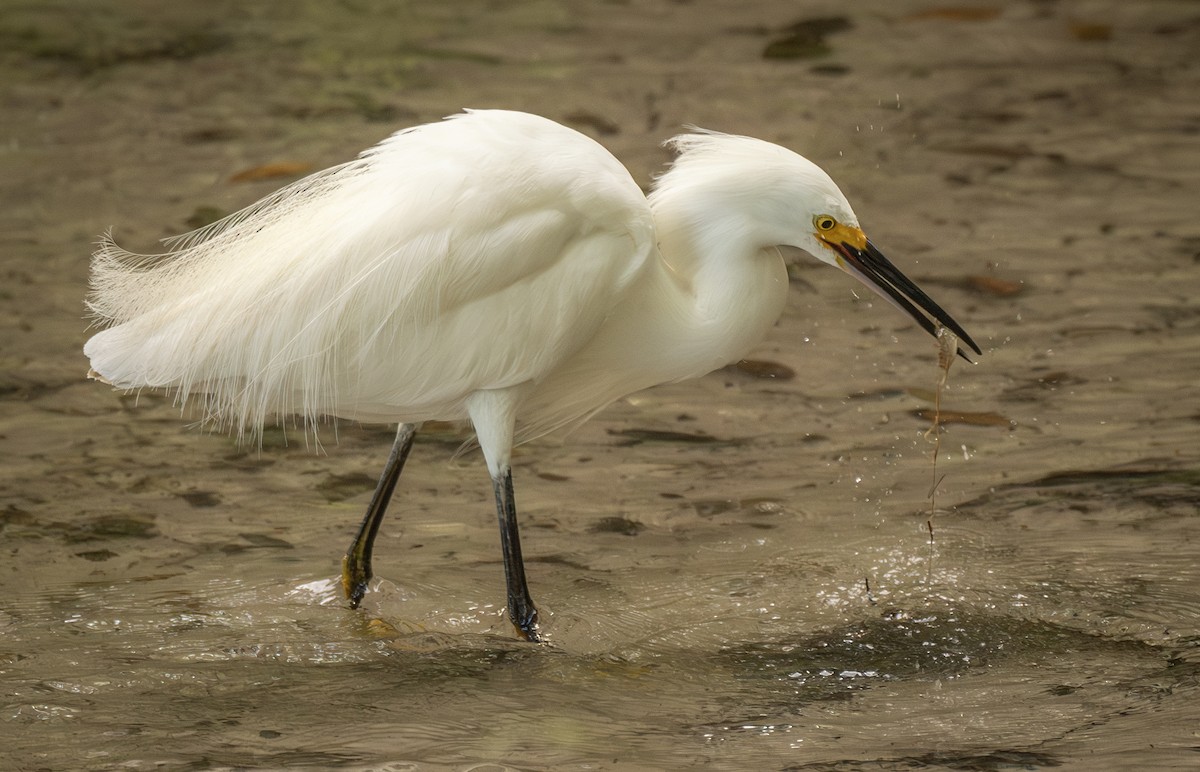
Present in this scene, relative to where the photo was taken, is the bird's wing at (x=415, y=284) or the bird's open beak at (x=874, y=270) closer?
the bird's wing at (x=415, y=284)

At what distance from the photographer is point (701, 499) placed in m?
4.72

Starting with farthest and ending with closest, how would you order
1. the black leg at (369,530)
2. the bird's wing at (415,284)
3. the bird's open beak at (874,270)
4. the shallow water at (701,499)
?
the black leg at (369,530) < the bird's open beak at (874,270) < the bird's wing at (415,284) < the shallow water at (701,499)

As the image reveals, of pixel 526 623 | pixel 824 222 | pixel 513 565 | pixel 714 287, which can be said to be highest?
pixel 824 222

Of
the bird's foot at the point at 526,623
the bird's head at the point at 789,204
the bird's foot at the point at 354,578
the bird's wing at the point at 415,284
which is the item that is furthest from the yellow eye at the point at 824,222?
the bird's foot at the point at 354,578

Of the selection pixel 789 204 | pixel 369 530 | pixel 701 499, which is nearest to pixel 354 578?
pixel 369 530

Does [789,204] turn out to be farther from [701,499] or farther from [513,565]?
[701,499]

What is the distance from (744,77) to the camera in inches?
323

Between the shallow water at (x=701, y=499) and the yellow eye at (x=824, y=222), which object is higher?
the yellow eye at (x=824, y=222)

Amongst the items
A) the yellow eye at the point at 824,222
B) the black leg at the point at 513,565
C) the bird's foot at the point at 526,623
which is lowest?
the bird's foot at the point at 526,623

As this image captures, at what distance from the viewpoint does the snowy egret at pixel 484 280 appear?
11.8 feet

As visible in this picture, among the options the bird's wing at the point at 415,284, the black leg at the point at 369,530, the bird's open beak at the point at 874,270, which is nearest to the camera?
the bird's wing at the point at 415,284

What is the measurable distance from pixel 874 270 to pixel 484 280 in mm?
937

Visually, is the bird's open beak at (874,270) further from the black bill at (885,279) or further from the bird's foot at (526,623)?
the bird's foot at (526,623)

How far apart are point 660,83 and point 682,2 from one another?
141 cm
